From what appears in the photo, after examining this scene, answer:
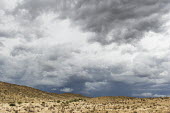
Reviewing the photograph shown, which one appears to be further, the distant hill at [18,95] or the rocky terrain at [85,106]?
the distant hill at [18,95]

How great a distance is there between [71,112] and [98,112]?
4.77m

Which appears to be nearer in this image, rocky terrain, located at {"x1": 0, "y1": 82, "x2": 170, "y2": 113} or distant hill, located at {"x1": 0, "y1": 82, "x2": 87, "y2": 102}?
rocky terrain, located at {"x1": 0, "y1": 82, "x2": 170, "y2": 113}

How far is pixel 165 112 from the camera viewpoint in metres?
31.2

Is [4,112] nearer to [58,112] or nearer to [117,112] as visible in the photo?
[58,112]

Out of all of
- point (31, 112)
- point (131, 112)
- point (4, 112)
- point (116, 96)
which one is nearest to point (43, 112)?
point (31, 112)

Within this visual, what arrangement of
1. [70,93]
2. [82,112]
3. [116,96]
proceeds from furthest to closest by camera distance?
[70,93] → [116,96] → [82,112]

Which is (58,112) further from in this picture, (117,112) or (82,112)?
(117,112)

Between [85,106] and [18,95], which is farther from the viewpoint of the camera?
[18,95]

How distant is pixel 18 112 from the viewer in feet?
102

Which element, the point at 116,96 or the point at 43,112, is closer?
the point at 43,112

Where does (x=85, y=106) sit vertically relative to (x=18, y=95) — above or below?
below

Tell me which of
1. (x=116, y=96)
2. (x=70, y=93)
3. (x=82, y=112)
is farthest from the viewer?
(x=70, y=93)

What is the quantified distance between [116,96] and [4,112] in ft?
240

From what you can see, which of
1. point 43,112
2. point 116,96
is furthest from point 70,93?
point 43,112
